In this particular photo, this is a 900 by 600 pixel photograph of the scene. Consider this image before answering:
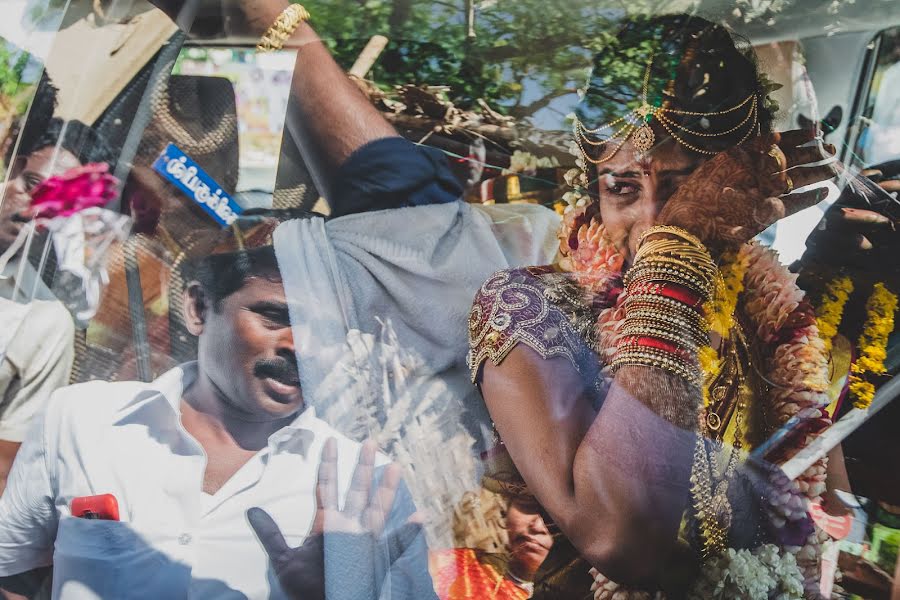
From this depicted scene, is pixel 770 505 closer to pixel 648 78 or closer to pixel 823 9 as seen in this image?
pixel 648 78

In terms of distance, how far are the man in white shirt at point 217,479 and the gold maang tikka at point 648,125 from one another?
0.81 metres

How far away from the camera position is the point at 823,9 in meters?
1.82

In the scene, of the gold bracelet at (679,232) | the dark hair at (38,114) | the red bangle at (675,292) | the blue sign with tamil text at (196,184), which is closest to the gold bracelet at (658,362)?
the red bangle at (675,292)

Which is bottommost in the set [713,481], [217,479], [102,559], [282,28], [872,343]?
Result: [102,559]

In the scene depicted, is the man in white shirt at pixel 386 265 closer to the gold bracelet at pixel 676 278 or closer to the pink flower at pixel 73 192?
the gold bracelet at pixel 676 278

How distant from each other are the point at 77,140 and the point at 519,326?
3.63ft

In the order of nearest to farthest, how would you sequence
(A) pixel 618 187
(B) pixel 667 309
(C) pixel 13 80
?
(B) pixel 667 309 → (A) pixel 618 187 → (C) pixel 13 80

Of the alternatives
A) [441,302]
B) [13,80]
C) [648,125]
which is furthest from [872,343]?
[13,80]

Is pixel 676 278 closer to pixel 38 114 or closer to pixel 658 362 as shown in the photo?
pixel 658 362

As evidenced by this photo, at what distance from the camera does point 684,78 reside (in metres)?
1.64

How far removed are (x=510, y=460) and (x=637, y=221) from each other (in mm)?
596

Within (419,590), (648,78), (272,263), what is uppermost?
(648,78)

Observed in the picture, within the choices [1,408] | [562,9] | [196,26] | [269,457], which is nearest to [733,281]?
[562,9]

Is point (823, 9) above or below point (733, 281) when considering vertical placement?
above
